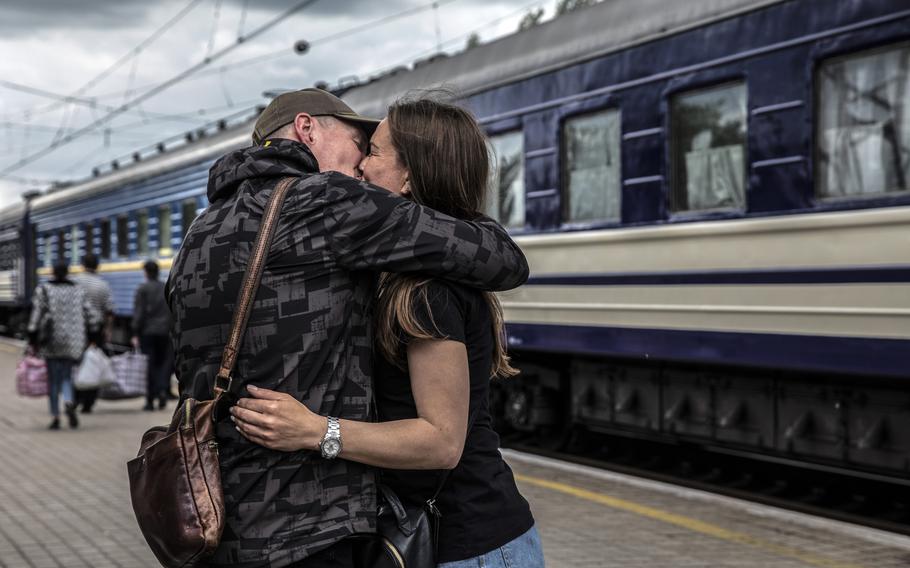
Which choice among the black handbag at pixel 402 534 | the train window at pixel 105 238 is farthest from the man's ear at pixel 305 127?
the train window at pixel 105 238

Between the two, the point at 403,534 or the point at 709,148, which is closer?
the point at 403,534

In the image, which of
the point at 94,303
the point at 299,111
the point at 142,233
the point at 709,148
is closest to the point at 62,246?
the point at 142,233

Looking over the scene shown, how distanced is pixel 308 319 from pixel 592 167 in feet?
23.1

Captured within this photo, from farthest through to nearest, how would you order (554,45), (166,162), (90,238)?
(90,238) < (166,162) < (554,45)

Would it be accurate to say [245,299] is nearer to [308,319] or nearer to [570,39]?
[308,319]

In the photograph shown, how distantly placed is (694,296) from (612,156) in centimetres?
141

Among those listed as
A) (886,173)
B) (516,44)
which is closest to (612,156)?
(516,44)

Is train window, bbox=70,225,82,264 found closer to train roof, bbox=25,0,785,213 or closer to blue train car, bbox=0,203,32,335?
blue train car, bbox=0,203,32,335

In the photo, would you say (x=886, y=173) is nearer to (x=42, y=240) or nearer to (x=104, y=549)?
(x=104, y=549)

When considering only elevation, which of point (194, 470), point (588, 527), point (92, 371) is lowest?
point (588, 527)

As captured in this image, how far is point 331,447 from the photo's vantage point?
2266mm

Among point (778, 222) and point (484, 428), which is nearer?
point (484, 428)

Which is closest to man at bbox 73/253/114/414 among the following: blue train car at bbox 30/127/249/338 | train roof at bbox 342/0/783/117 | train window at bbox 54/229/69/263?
blue train car at bbox 30/127/249/338

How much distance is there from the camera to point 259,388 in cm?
228
